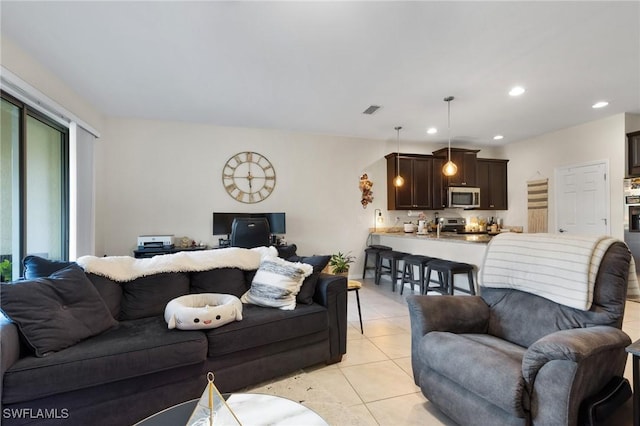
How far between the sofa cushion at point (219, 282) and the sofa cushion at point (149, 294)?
0.11 meters

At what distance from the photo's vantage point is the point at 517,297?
1.91m

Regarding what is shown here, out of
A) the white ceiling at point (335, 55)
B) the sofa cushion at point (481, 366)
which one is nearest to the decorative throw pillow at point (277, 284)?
the sofa cushion at point (481, 366)

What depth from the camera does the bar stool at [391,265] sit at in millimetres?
4602

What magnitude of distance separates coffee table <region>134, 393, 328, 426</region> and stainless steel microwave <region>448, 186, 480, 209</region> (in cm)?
545

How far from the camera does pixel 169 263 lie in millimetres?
2322

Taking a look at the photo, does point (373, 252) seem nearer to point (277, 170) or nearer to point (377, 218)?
point (377, 218)

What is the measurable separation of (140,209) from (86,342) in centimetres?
322

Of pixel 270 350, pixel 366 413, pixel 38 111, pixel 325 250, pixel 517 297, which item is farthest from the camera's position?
pixel 325 250

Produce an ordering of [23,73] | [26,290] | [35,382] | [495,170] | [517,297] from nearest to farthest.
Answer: [35,382] → [26,290] → [517,297] → [23,73] → [495,170]

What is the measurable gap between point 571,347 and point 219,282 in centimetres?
220

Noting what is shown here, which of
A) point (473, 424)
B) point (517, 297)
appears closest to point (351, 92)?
point (517, 297)

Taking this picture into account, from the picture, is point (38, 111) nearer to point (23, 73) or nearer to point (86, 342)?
point (23, 73)

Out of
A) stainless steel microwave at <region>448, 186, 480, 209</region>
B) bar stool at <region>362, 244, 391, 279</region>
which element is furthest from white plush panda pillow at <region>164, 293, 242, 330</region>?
stainless steel microwave at <region>448, 186, 480, 209</region>

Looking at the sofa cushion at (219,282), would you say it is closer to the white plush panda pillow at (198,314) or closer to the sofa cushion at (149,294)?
the sofa cushion at (149,294)
